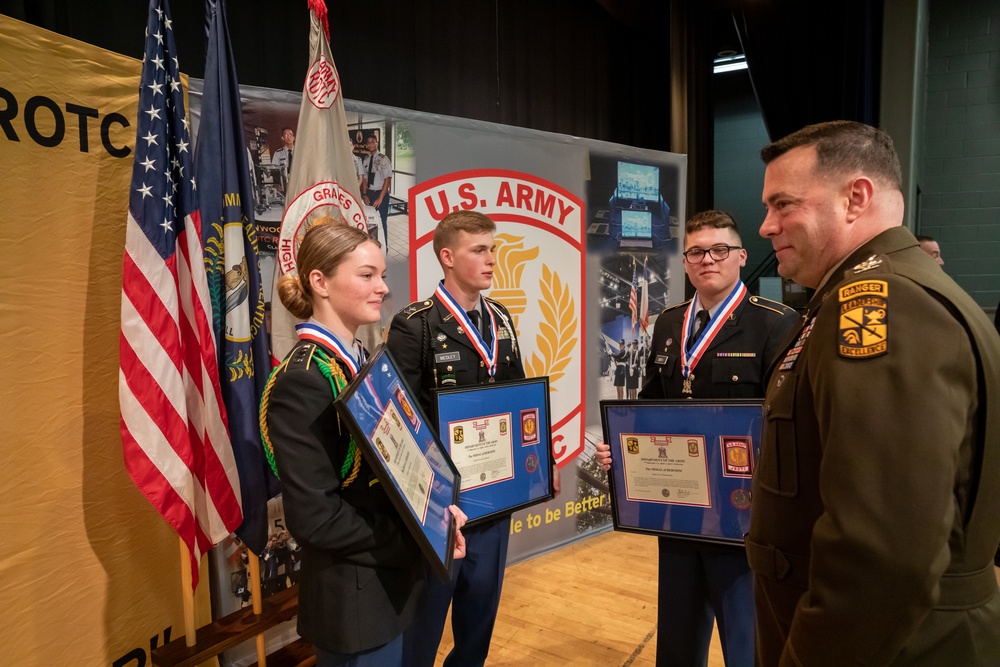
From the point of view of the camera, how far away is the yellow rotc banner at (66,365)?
187 centimetres

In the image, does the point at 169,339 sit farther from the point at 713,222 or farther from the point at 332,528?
the point at 713,222

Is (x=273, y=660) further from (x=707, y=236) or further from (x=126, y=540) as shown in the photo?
(x=707, y=236)

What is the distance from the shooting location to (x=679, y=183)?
4.43m

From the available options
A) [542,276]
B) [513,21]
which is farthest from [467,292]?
[513,21]

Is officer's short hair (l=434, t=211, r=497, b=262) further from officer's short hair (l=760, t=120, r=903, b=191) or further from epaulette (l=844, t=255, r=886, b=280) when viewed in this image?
epaulette (l=844, t=255, r=886, b=280)

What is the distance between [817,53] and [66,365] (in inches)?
240

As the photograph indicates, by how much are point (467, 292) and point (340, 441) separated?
1.08 metres

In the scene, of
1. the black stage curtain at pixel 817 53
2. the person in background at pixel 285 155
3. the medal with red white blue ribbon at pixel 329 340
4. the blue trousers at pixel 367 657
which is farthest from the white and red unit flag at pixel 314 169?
the black stage curtain at pixel 817 53

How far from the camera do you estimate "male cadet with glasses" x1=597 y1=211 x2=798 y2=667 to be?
6.58 ft

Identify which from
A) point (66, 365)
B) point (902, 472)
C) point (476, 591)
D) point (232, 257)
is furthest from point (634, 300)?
point (902, 472)

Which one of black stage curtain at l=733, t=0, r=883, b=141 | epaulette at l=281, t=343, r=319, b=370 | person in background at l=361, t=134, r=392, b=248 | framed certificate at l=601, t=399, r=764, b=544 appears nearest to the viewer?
epaulette at l=281, t=343, r=319, b=370

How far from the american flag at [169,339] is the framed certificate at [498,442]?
0.80m

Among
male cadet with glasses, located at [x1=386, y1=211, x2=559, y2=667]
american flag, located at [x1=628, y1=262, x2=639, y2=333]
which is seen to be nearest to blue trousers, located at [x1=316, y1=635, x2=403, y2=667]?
male cadet with glasses, located at [x1=386, y1=211, x2=559, y2=667]

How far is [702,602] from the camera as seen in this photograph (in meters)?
2.12
